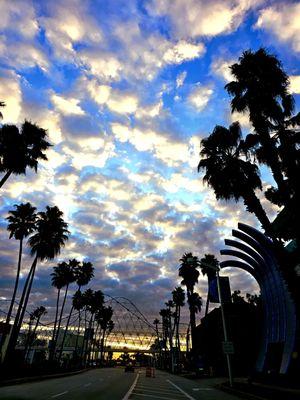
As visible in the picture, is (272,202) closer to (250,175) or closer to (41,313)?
(250,175)

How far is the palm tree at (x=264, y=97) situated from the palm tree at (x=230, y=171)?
5.08 feet

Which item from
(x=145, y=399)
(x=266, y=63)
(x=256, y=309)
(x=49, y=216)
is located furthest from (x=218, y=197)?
(x=256, y=309)

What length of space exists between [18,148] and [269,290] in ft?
100

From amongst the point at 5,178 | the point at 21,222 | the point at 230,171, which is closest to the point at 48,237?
the point at 21,222

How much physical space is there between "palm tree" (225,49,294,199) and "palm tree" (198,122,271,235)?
5.08 feet

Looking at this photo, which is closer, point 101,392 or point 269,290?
point 101,392

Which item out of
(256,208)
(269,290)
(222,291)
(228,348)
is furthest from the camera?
(269,290)

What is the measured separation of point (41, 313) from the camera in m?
153

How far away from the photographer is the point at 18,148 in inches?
1145

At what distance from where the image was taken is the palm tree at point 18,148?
A: 2862 cm

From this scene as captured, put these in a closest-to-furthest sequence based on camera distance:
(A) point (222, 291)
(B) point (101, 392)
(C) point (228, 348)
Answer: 1. (B) point (101, 392)
2. (C) point (228, 348)
3. (A) point (222, 291)

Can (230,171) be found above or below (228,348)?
above

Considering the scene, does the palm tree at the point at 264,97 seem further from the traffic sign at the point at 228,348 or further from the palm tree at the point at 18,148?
the palm tree at the point at 18,148

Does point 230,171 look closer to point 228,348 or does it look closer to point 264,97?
point 264,97
